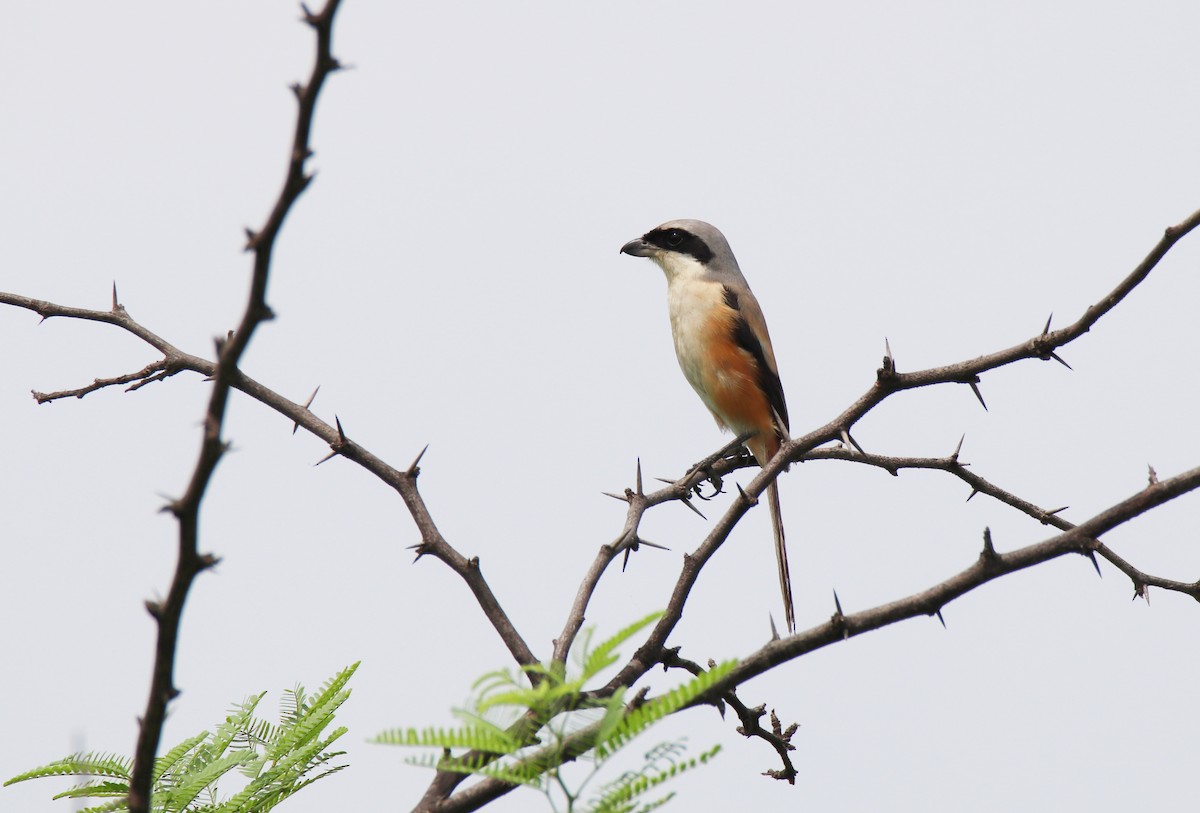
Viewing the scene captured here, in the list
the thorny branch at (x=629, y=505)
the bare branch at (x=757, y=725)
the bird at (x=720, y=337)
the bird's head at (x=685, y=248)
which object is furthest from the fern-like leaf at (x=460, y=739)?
the bird's head at (x=685, y=248)

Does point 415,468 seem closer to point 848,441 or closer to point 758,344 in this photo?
point 848,441

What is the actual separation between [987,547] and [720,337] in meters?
4.83

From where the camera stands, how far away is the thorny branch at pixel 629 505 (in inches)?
48.6

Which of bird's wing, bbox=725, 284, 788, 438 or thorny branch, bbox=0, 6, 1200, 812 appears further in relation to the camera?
bird's wing, bbox=725, 284, 788, 438

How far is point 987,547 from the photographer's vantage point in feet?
5.75

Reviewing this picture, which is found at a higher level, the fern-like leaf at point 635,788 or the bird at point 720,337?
the bird at point 720,337

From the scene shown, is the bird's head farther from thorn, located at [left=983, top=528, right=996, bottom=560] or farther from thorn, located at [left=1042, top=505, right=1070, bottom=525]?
thorn, located at [left=983, top=528, right=996, bottom=560]

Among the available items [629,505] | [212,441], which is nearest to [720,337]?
[629,505]

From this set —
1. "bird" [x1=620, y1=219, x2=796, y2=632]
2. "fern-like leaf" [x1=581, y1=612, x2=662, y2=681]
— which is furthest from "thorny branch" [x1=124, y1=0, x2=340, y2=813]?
"bird" [x1=620, y1=219, x2=796, y2=632]

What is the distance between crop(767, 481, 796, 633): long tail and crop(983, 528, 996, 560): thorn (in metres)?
3.08

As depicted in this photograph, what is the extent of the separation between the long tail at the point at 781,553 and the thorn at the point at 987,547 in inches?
121

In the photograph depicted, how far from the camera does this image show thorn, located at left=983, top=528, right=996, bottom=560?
5.69 feet

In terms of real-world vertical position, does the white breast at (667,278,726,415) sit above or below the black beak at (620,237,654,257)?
below

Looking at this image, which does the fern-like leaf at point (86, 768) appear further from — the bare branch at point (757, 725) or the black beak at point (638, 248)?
the black beak at point (638, 248)
